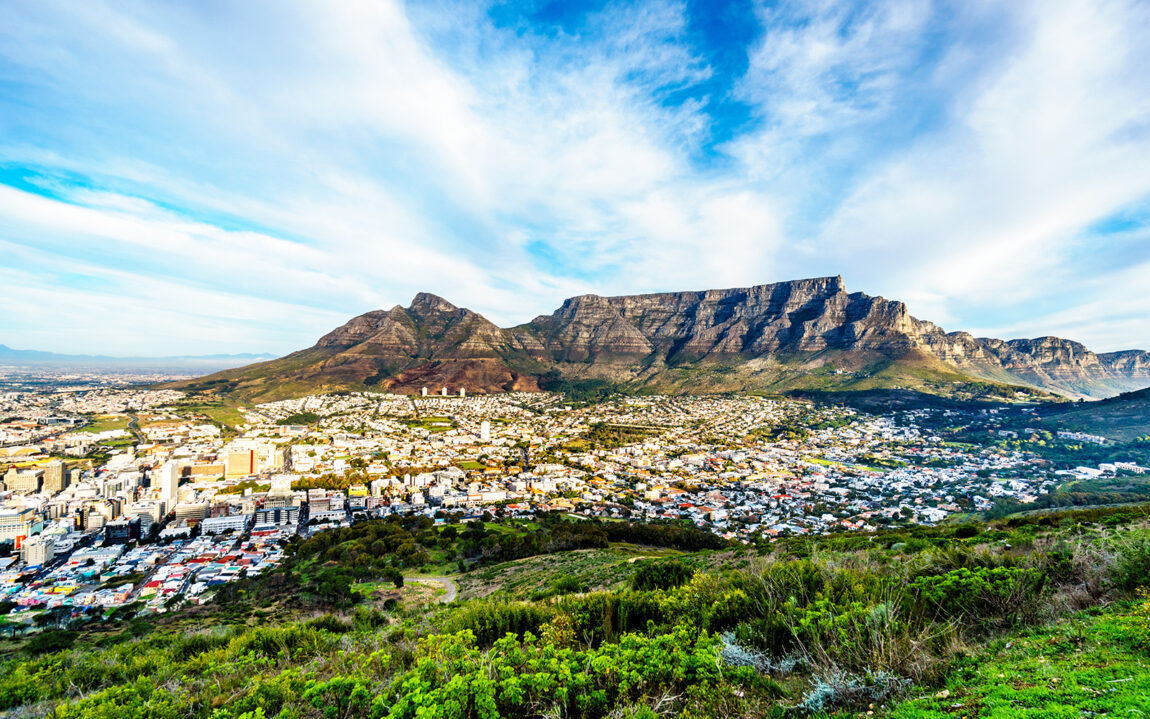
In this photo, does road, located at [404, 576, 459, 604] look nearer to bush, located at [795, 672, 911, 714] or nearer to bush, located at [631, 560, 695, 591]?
bush, located at [631, 560, 695, 591]

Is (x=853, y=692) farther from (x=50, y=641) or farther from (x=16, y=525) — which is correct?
(x=16, y=525)

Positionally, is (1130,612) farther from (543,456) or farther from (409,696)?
(543,456)

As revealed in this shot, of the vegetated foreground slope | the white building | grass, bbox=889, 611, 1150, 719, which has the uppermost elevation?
grass, bbox=889, 611, 1150, 719

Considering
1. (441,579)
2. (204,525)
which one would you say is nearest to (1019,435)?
(441,579)

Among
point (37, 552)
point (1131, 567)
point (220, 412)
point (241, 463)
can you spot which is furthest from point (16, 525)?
point (220, 412)

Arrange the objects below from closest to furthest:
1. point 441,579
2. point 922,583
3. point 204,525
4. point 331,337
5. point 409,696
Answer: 1. point 409,696
2. point 922,583
3. point 441,579
4. point 204,525
5. point 331,337

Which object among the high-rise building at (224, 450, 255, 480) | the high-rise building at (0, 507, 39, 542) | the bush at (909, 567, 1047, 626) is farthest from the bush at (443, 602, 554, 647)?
the high-rise building at (224, 450, 255, 480)

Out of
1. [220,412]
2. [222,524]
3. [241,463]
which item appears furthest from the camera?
[220,412]
